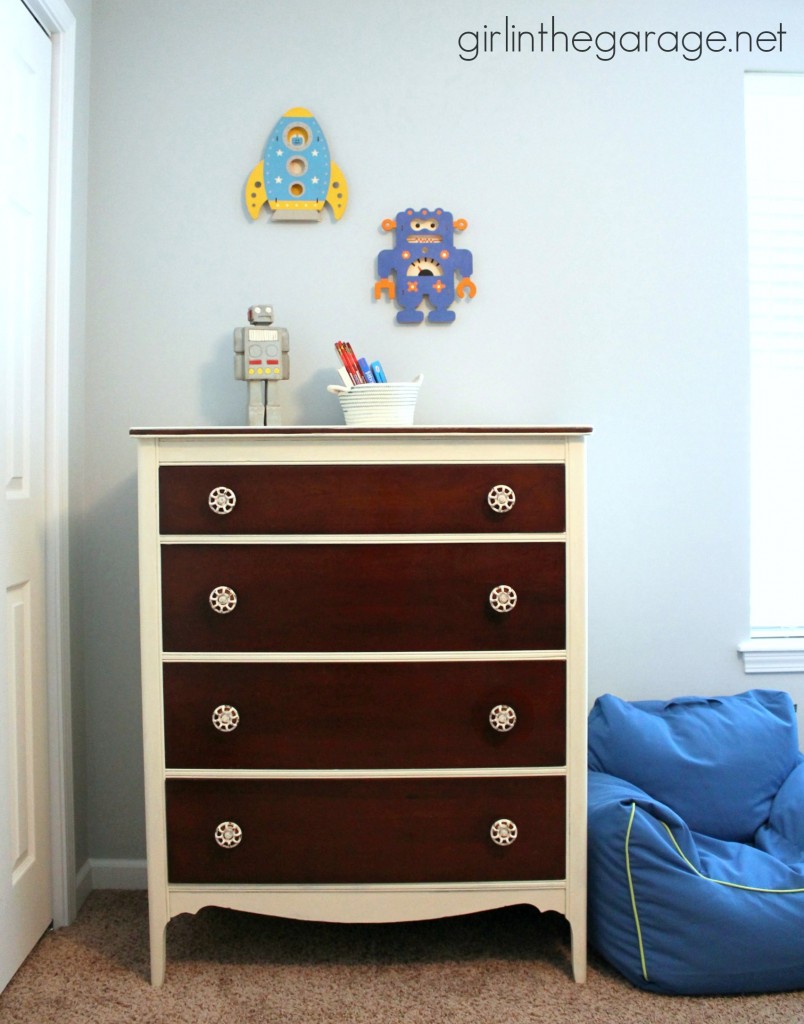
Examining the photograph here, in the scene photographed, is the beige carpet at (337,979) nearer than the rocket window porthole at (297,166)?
Yes

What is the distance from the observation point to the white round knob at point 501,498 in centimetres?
163

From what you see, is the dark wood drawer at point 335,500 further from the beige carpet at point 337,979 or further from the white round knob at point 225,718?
the beige carpet at point 337,979

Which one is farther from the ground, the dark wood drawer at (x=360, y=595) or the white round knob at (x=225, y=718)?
the dark wood drawer at (x=360, y=595)

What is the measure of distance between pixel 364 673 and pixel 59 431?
2.85 feet

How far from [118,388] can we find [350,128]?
0.83m

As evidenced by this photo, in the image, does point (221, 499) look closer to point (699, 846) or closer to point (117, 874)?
point (117, 874)

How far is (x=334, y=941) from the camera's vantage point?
1.84m

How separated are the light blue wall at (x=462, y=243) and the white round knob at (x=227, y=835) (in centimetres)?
58

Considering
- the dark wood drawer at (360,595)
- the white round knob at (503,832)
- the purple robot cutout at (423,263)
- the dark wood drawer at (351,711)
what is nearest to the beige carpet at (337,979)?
the white round knob at (503,832)

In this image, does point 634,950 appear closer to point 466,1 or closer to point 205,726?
point 205,726

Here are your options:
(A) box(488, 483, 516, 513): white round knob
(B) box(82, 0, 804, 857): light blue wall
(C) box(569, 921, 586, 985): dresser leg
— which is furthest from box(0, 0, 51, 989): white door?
(C) box(569, 921, 586, 985): dresser leg

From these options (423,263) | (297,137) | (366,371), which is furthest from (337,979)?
(297,137)

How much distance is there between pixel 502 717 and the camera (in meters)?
1.64

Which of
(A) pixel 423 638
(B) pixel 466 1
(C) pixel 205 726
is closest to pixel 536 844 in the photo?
(A) pixel 423 638
